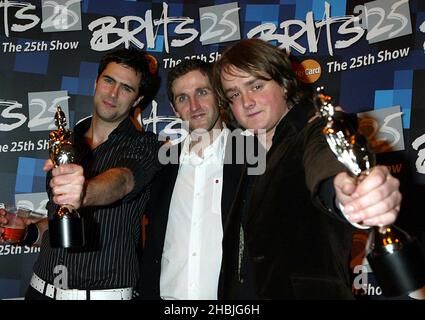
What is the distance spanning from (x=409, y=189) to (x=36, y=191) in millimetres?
2300

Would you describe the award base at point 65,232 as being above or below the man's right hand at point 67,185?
below

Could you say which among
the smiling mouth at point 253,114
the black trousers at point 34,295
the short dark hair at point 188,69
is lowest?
the black trousers at point 34,295

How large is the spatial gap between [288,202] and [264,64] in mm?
668

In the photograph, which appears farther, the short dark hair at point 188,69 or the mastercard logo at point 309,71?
the mastercard logo at point 309,71

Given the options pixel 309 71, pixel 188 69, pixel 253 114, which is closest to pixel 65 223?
pixel 253 114

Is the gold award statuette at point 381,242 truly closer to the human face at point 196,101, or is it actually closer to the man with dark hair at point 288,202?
the man with dark hair at point 288,202

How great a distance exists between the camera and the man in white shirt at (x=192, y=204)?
2.26 metres

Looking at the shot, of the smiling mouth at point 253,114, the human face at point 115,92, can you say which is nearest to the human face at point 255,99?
the smiling mouth at point 253,114

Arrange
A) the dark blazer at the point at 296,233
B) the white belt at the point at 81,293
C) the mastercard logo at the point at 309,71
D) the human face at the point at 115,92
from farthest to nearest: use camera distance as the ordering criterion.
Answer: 1. the mastercard logo at the point at 309,71
2. the human face at the point at 115,92
3. the white belt at the point at 81,293
4. the dark blazer at the point at 296,233

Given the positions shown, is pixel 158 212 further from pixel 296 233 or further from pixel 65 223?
pixel 296 233

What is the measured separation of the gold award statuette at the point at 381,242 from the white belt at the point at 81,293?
1.35 metres

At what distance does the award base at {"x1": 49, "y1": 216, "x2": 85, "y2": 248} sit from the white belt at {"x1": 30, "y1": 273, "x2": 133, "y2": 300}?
0.71 m

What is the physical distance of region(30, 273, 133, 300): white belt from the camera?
6.98 feet

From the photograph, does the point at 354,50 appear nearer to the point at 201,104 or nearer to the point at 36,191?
the point at 201,104
